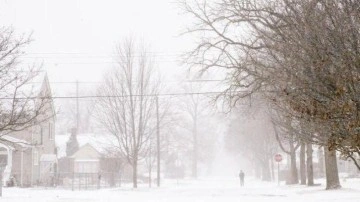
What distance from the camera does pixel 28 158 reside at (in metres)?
49.3

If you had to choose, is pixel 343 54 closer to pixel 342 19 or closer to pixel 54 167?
pixel 342 19

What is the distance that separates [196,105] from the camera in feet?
284

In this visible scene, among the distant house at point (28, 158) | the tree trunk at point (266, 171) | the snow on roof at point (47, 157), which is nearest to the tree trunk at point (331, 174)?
the distant house at point (28, 158)

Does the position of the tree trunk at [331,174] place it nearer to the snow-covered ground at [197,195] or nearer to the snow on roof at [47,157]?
the snow-covered ground at [197,195]

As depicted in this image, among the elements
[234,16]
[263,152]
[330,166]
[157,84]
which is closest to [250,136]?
[263,152]

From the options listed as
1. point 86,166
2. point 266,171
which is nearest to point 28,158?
point 86,166

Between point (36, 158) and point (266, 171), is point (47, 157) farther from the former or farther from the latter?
point (266, 171)

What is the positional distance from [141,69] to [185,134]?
60443 millimetres

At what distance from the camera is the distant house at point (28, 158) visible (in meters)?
45.2

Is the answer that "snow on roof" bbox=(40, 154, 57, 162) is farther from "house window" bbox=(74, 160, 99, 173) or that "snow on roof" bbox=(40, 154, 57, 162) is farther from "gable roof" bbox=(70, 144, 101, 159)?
"gable roof" bbox=(70, 144, 101, 159)

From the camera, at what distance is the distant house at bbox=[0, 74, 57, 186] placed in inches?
1781

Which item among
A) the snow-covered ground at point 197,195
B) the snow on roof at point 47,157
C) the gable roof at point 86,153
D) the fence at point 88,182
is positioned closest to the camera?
the snow-covered ground at point 197,195

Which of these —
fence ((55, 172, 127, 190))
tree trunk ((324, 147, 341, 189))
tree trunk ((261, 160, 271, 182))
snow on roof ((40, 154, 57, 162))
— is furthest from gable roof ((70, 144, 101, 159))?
tree trunk ((324, 147, 341, 189))

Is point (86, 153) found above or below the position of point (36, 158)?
above
